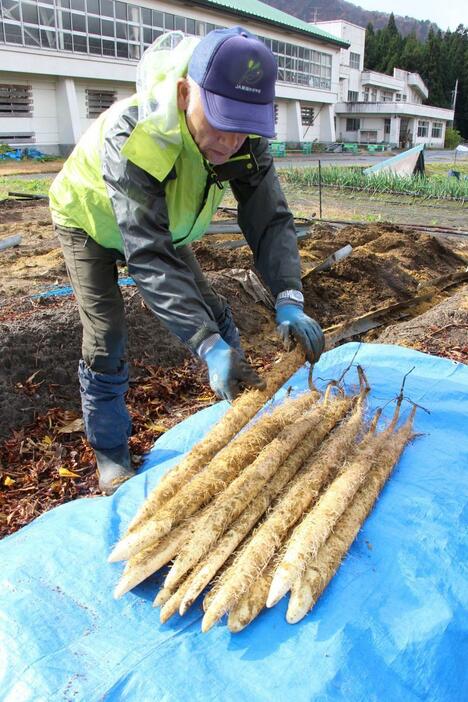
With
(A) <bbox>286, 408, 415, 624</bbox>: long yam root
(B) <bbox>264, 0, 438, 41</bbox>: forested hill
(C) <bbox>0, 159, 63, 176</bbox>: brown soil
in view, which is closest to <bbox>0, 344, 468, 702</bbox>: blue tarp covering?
(A) <bbox>286, 408, 415, 624</bbox>: long yam root

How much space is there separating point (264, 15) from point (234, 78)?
39.6 metres

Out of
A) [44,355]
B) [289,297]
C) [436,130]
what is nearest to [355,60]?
[436,130]

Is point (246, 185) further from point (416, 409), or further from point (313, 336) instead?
point (416, 409)

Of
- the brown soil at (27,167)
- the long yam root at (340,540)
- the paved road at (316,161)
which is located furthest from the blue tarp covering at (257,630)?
the brown soil at (27,167)

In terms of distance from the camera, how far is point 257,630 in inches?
67.2

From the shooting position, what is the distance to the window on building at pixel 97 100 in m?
28.4

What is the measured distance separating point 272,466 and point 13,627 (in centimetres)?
105

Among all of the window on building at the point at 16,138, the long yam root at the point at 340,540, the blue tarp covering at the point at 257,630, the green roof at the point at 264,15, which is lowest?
the blue tarp covering at the point at 257,630

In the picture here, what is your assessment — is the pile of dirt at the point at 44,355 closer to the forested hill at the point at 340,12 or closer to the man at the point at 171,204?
the man at the point at 171,204

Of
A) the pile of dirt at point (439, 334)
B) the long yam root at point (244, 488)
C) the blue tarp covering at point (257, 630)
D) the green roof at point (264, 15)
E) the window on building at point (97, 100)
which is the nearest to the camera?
the blue tarp covering at point (257, 630)

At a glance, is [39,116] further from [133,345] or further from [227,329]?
[227,329]

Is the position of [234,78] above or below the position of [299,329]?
above

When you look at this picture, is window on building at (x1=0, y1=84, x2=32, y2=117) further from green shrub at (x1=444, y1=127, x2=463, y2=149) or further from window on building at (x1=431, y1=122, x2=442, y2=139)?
green shrub at (x1=444, y1=127, x2=463, y2=149)

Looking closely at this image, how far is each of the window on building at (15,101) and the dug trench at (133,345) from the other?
2138cm
